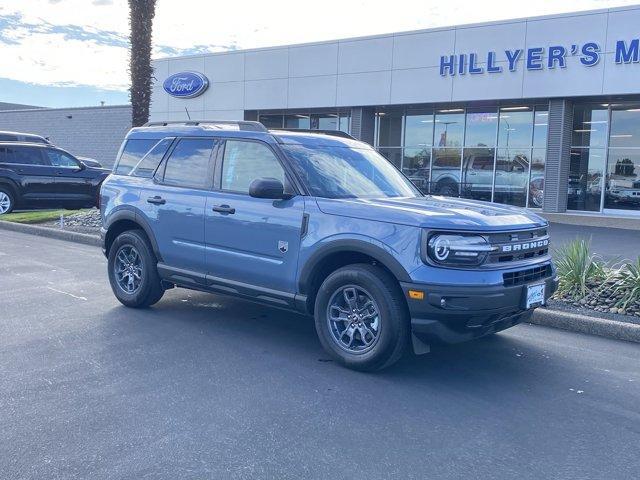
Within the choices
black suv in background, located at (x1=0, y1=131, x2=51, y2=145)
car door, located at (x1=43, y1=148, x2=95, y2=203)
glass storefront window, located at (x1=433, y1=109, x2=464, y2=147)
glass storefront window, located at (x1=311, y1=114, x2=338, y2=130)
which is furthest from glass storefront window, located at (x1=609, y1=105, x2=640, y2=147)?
black suv in background, located at (x1=0, y1=131, x2=51, y2=145)

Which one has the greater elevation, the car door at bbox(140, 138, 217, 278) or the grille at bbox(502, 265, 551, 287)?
the car door at bbox(140, 138, 217, 278)

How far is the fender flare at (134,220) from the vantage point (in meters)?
6.62

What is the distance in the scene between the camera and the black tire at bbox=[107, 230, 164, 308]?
265 inches

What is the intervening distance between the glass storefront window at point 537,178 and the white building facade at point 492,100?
0.03m

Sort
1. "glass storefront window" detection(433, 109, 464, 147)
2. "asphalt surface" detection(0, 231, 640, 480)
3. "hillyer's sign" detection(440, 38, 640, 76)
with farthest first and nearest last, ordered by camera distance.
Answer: "glass storefront window" detection(433, 109, 464, 147)
"hillyer's sign" detection(440, 38, 640, 76)
"asphalt surface" detection(0, 231, 640, 480)

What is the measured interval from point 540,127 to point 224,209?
1585 cm

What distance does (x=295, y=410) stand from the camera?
4270mm

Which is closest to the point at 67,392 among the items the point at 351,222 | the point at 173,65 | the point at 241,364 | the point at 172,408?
the point at 172,408

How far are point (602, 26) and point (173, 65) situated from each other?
55.5ft

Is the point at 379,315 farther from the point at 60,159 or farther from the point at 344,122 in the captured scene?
the point at 344,122

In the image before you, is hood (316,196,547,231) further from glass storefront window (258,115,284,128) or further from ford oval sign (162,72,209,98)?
ford oval sign (162,72,209,98)

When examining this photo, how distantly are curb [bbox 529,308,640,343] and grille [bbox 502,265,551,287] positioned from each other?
1559 mm

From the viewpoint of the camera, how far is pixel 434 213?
4.89m

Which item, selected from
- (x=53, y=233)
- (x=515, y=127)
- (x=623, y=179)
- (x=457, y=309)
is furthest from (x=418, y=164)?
(x=457, y=309)
